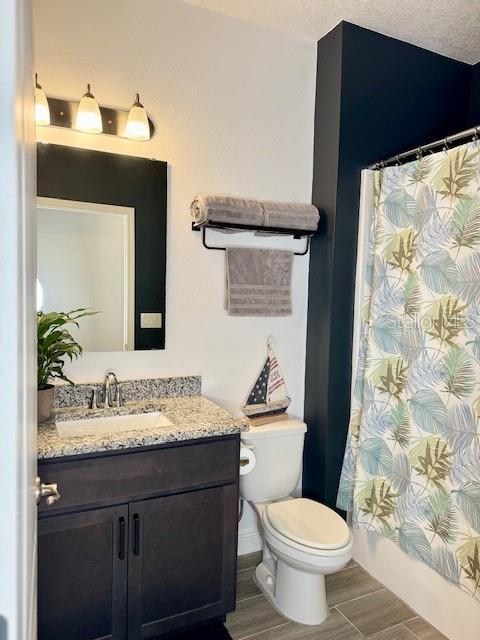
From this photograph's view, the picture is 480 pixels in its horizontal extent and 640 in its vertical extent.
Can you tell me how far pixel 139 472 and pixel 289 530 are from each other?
0.72 meters

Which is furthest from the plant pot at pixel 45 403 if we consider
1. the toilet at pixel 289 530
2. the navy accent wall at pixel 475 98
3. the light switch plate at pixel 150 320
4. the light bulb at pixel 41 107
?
the navy accent wall at pixel 475 98

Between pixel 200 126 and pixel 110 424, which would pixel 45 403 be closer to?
pixel 110 424

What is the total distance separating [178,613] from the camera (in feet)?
5.60

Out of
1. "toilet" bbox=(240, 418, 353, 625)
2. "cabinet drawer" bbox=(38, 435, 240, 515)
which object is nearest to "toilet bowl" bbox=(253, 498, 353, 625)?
"toilet" bbox=(240, 418, 353, 625)

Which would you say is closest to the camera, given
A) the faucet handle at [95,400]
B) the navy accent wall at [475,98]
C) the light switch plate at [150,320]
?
the faucet handle at [95,400]

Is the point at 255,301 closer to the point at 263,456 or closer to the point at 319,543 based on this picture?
the point at 263,456

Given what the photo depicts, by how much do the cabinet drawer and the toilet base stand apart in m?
0.53

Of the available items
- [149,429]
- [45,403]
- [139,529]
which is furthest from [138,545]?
[45,403]

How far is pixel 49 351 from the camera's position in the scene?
172cm

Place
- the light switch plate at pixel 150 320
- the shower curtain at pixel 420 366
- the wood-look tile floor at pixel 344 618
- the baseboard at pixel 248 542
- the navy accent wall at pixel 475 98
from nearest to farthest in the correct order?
the shower curtain at pixel 420 366 < the wood-look tile floor at pixel 344 618 < the light switch plate at pixel 150 320 < the baseboard at pixel 248 542 < the navy accent wall at pixel 475 98

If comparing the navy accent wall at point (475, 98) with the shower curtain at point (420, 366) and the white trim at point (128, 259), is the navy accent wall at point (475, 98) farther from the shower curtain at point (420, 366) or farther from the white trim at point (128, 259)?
the white trim at point (128, 259)

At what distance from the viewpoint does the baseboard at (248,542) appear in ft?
7.78

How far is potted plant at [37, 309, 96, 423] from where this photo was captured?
1.68 m

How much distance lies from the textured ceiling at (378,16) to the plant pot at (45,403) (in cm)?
184
